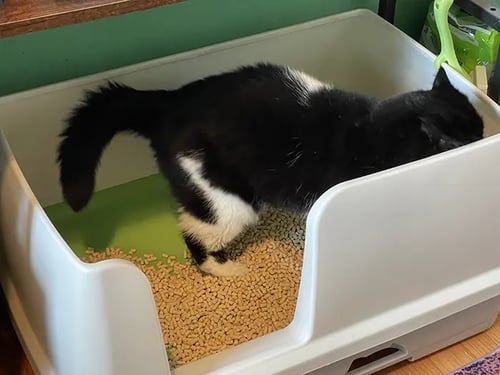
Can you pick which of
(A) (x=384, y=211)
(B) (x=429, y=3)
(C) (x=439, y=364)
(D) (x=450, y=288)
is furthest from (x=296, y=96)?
(B) (x=429, y=3)

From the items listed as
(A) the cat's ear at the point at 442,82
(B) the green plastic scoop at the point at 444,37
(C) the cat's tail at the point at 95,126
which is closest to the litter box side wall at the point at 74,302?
(C) the cat's tail at the point at 95,126

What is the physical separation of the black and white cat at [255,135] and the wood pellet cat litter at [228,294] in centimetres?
12

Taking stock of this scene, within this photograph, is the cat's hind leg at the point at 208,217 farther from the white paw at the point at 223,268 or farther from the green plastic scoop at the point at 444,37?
the green plastic scoop at the point at 444,37

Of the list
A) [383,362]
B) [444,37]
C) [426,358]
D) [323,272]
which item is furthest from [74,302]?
[444,37]

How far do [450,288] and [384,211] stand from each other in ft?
0.86

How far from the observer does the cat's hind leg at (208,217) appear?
1.16 metres

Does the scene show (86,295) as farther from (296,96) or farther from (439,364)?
(439,364)

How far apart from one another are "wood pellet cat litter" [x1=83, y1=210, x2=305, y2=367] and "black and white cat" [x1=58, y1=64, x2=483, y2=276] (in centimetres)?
12

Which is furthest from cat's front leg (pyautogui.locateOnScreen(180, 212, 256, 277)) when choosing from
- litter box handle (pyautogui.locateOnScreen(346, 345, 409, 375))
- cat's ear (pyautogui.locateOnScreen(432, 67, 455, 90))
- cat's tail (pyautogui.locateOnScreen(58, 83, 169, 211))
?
cat's ear (pyautogui.locateOnScreen(432, 67, 455, 90))

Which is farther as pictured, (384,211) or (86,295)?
(384,211)

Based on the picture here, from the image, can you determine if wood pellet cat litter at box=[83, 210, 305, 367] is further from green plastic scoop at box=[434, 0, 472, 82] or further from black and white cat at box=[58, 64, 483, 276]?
green plastic scoop at box=[434, 0, 472, 82]

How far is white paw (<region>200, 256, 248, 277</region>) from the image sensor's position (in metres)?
1.29

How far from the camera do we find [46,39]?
4.21ft

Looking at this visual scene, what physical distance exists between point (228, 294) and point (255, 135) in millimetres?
333
